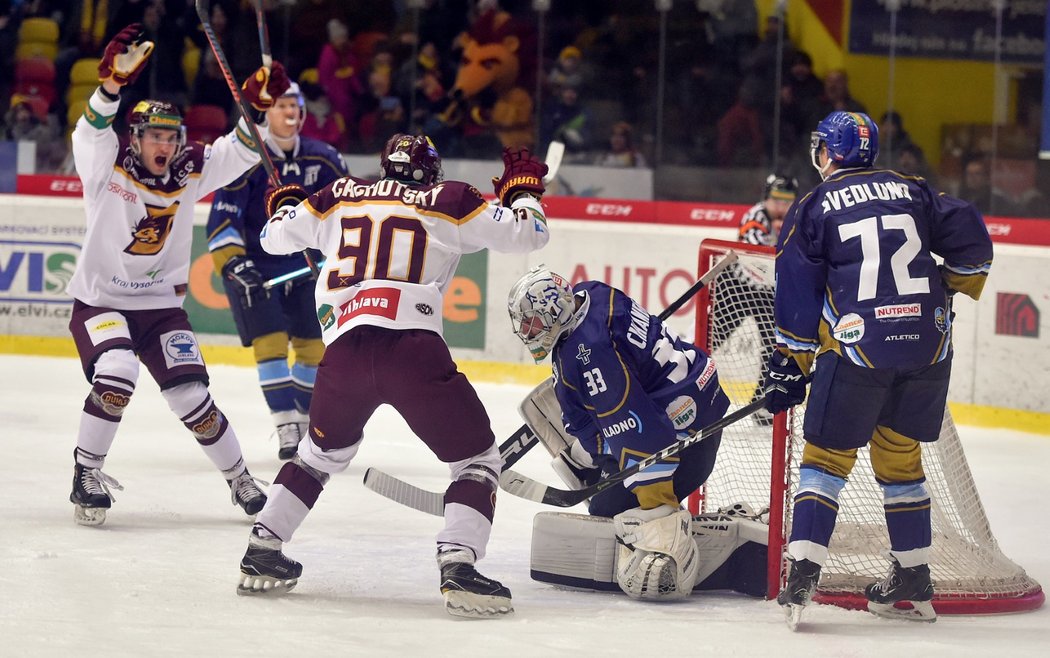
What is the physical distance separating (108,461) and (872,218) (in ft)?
10.7

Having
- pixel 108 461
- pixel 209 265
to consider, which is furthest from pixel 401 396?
pixel 209 265

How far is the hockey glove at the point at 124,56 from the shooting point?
4.14 metres

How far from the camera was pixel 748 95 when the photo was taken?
839 centimetres

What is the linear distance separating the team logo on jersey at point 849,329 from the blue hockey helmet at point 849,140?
0.39 m

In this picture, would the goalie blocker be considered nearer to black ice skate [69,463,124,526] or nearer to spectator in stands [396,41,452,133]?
black ice skate [69,463,124,526]

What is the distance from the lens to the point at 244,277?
537 cm

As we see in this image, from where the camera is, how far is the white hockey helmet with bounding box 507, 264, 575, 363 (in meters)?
3.57

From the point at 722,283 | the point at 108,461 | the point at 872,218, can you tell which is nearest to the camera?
the point at 872,218

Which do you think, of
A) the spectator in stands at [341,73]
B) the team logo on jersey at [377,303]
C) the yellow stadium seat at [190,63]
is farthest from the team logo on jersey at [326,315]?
the yellow stadium seat at [190,63]

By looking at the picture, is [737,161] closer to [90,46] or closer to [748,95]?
[748,95]

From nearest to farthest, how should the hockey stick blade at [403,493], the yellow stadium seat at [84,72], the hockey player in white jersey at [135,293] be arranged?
the hockey stick blade at [403,493]
the hockey player in white jersey at [135,293]
the yellow stadium seat at [84,72]

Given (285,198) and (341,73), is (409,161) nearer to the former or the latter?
(285,198)

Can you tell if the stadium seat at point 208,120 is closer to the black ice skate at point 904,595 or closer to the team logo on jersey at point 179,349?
the team logo on jersey at point 179,349

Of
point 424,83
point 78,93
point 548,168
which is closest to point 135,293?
point 548,168
